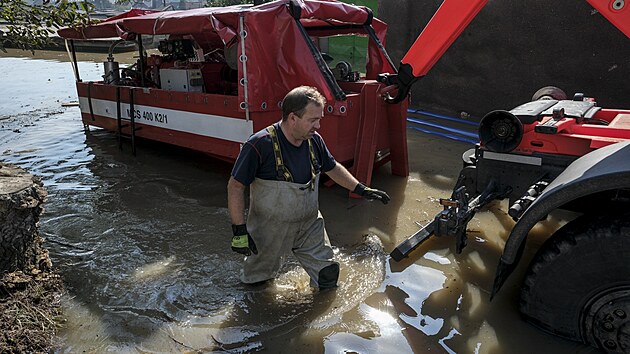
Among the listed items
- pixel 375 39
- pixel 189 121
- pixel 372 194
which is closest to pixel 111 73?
pixel 189 121

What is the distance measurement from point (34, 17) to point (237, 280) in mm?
2245

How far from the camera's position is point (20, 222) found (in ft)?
10.2

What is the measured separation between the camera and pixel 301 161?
3.08 m

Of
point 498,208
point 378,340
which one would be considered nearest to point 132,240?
point 378,340

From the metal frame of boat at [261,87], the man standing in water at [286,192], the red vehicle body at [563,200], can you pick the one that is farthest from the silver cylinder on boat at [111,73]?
the red vehicle body at [563,200]

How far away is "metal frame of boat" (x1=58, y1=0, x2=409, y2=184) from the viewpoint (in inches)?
194

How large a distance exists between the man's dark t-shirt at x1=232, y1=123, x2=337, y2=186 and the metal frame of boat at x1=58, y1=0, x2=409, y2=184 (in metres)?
1.94

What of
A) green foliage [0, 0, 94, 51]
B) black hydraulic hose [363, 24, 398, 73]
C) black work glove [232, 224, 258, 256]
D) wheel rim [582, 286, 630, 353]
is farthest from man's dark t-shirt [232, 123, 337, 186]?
black hydraulic hose [363, 24, 398, 73]

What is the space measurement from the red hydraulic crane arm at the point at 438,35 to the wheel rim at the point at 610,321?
228cm

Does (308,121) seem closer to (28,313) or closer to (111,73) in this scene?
(28,313)

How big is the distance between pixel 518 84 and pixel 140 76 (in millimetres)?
6443

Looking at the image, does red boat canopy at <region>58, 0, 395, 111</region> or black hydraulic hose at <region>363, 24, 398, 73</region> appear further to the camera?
black hydraulic hose at <region>363, 24, 398, 73</region>

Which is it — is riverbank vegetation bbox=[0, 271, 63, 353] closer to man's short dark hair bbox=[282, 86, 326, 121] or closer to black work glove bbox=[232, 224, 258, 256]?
black work glove bbox=[232, 224, 258, 256]

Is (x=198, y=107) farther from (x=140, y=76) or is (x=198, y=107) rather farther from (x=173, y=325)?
(x=173, y=325)
